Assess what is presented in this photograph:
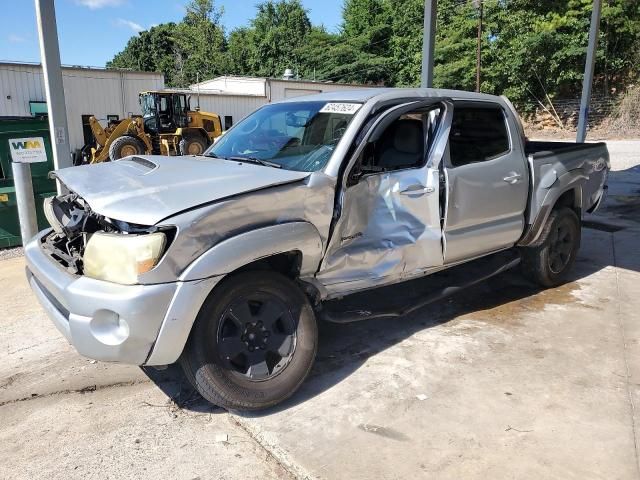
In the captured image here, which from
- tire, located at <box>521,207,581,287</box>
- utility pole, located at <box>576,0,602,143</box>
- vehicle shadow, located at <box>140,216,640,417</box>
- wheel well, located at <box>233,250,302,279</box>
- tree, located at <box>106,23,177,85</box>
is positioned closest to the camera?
wheel well, located at <box>233,250,302,279</box>

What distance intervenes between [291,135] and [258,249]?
1.26m

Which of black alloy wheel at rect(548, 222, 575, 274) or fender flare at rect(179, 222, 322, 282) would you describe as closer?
fender flare at rect(179, 222, 322, 282)

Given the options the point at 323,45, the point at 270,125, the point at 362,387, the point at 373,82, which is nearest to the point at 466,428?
the point at 362,387

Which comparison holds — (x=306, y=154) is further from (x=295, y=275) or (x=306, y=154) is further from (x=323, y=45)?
(x=323, y=45)

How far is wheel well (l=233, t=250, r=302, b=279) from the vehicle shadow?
2.51 ft

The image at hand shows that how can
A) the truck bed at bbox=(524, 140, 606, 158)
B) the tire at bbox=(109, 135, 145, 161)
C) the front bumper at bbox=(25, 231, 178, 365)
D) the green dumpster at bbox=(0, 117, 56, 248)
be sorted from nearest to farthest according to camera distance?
the front bumper at bbox=(25, 231, 178, 365) → the truck bed at bbox=(524, 140, 606, 158) → the green dumpster at bbox=(0, 117, 56, 248) → the tire at bbox=(109, 135, 145, 161)

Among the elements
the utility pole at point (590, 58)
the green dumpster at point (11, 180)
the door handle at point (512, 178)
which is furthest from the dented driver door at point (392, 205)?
the utility pole at point (590, 58)

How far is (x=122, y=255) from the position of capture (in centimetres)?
268

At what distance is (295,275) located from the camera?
329 centimetres

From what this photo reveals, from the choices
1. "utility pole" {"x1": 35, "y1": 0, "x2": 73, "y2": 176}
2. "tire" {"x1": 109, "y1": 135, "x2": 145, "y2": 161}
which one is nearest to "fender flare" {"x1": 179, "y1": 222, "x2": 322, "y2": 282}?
"utility pole" {"x1": 35, "y1": 0, "x2": 73, "y2": 176}

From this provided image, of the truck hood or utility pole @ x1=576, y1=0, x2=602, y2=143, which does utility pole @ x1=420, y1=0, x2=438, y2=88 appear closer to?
the truck hood

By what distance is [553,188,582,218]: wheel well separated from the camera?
531 centimetres

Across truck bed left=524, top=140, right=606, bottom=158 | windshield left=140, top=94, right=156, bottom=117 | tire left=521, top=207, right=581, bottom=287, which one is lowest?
tire left=521, top=207, right=581, bottom=287

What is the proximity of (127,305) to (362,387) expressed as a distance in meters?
1.60
